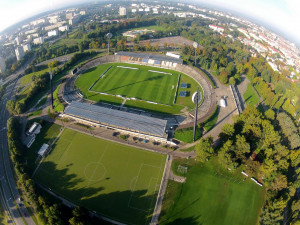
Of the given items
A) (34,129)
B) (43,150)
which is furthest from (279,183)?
(34,129)

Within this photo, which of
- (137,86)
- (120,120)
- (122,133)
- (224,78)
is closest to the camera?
(122,133)

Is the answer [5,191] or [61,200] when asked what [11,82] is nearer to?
[5,191]

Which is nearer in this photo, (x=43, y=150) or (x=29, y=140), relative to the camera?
(x=43, y=150)

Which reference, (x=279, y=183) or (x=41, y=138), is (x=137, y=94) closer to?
(x=41, y=138)

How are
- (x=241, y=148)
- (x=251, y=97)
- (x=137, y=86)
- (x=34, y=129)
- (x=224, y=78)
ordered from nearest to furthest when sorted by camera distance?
(x=241, y=148), (x=34, y=129), (x=251, y=97), (x=137, y=86), (x=224, y=78)

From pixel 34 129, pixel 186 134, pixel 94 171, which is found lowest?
pixel 34 129

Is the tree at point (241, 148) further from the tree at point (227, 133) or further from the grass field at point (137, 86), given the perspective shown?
the grass field at point (137, 86)

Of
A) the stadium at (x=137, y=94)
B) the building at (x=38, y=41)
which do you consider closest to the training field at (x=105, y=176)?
the stadium at (x=137, y=94)
